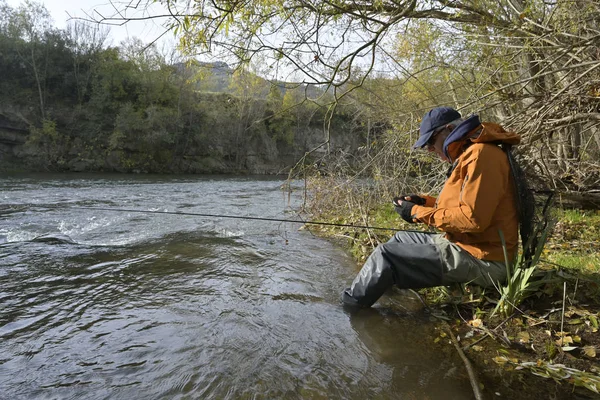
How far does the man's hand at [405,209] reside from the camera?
305cm

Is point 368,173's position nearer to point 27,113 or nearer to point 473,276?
point 473,276

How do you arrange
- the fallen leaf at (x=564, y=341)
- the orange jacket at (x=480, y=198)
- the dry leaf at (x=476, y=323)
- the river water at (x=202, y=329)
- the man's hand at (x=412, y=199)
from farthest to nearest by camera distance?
the man's hand at (x=412, y=199) < the dry leaf at (x=476, y=323) < the orange jacket at (x=480, y=198) < the fallen leaf at (x=564, y=341) < the river water at (x=202, y=329)

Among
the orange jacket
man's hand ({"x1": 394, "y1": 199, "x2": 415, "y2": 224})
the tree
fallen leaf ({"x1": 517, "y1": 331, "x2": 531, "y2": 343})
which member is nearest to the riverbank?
fallen leaf ({"x1": 517, "y1": 331, "x2": 531, "y2": 343})

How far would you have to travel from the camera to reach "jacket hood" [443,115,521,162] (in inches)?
102

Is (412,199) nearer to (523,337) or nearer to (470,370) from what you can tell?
(523,337)

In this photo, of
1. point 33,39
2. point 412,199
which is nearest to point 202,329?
point 412,199


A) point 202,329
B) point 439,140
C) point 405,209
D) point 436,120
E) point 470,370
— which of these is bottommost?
point 202,329

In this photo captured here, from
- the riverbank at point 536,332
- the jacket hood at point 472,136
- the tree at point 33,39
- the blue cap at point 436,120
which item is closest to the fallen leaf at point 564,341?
the riverbank at point 536,332

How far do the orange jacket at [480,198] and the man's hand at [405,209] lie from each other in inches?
6.3

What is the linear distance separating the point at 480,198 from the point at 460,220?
0.21 m

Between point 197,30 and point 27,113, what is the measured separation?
29.4m

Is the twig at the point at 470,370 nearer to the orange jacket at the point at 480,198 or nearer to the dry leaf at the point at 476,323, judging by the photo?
the dry leaf at the point at 476,323

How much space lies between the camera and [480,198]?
8.23 feet

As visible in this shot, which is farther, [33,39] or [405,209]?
[33,39]
